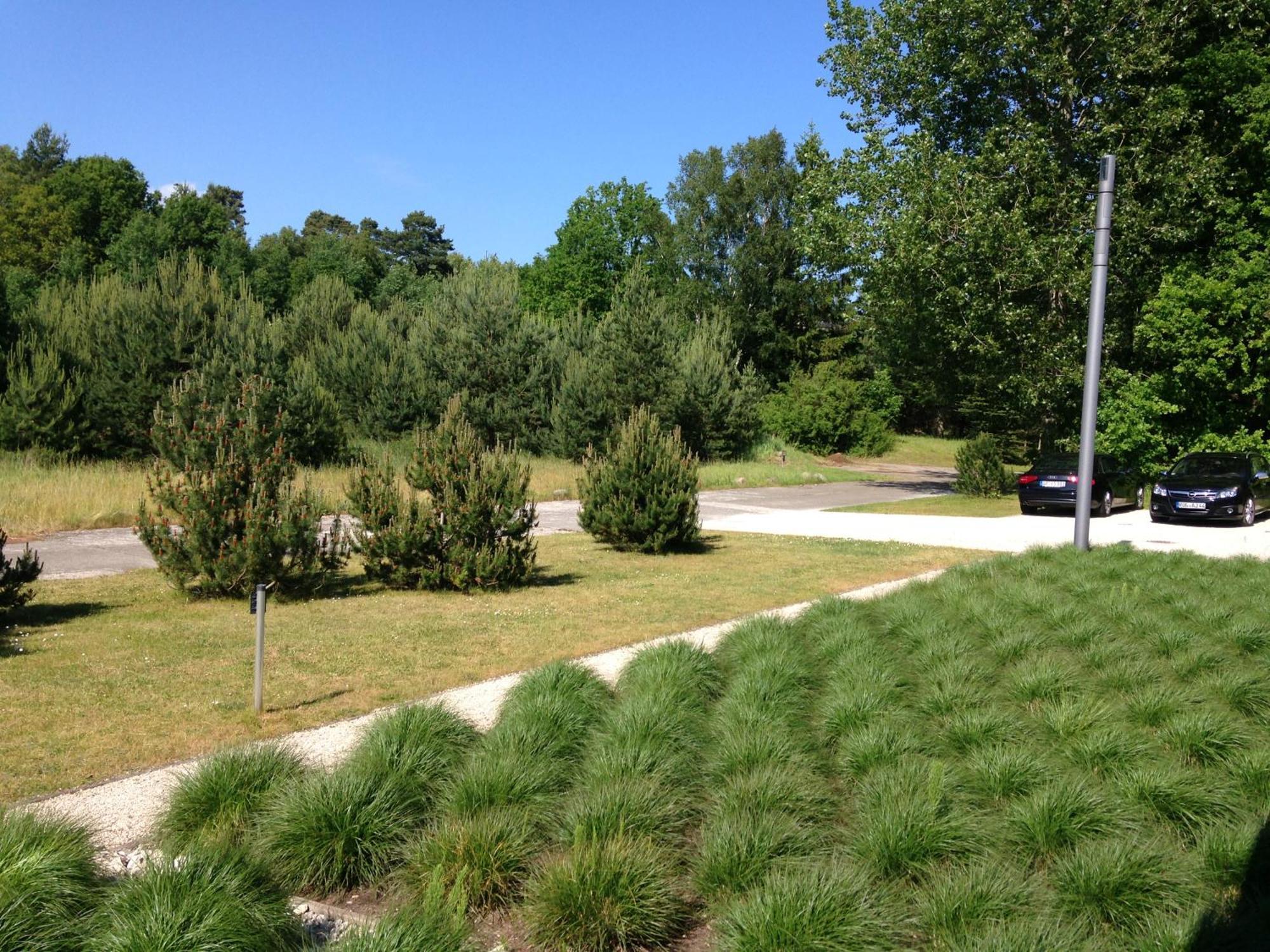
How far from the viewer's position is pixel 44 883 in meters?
3.46

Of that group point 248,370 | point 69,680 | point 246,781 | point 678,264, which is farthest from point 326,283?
point 246,781

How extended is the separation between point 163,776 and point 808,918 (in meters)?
3.61

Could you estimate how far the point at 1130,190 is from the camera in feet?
87.4

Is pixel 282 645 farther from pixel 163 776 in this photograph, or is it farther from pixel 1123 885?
pixel 1123 885

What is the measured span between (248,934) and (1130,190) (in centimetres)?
2890

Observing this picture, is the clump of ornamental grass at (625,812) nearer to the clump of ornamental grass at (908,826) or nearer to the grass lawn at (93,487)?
the clump of ornamental grass at (908,826)

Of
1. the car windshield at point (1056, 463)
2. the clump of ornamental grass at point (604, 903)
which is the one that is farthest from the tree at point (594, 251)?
the clump of ornamental grass at point (604, 903)

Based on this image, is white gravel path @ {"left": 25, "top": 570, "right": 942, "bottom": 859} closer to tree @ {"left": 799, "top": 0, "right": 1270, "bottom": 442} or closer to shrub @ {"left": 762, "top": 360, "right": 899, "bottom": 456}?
tree @ {"left": 799, "top": 0, "right": 1270, "bottom": 442}

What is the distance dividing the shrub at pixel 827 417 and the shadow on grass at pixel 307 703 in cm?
4590

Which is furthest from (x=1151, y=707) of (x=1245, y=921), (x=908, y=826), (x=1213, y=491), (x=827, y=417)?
(x=827, y=417)

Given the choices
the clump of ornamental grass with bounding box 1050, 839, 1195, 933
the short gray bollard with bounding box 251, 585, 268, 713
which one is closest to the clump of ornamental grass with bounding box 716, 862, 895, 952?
the clump of ornamental grass with bounding box 1050, 839, 1195, 933

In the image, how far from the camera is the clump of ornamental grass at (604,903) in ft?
12.1

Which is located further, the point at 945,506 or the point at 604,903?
the point at 945,506

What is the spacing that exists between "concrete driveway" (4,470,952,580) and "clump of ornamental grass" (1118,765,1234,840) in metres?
12.3
